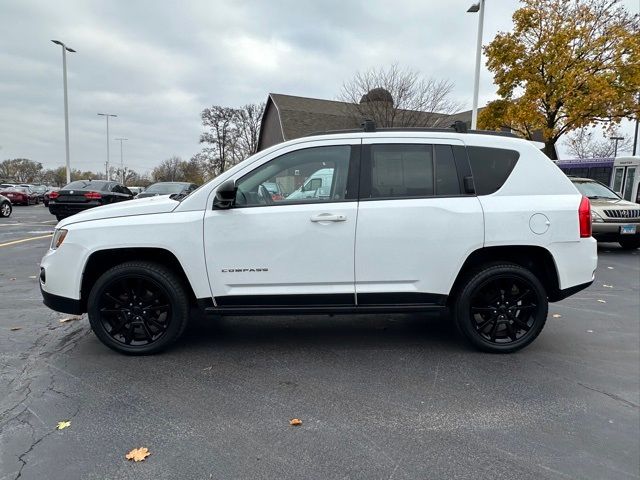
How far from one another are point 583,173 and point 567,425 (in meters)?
17.9

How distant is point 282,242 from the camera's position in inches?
146

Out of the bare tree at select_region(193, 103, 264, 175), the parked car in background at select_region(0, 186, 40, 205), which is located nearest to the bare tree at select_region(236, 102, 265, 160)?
the bare tree at select_region(193, 103, 264, 175)

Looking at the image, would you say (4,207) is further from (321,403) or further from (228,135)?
(228,135)

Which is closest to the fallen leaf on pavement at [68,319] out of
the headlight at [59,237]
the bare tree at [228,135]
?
the headlight at [59,237]

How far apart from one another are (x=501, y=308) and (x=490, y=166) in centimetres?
131

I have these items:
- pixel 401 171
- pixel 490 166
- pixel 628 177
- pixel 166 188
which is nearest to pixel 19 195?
pixel 166 188

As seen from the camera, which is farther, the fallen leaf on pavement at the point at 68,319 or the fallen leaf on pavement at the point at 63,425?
the fallen leaf on pavement at the point at 68,319

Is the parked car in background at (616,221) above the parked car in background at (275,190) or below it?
below

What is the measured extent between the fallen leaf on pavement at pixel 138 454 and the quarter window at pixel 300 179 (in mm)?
1996

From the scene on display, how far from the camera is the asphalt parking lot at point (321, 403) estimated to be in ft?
8.24

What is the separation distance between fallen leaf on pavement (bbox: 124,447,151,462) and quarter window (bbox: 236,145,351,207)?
2.00m

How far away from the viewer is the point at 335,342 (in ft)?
14.1

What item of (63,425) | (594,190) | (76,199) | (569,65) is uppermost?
(569,65)

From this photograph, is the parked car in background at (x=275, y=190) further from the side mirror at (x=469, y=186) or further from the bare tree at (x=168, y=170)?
the bare tree at (x=168, y=170)
